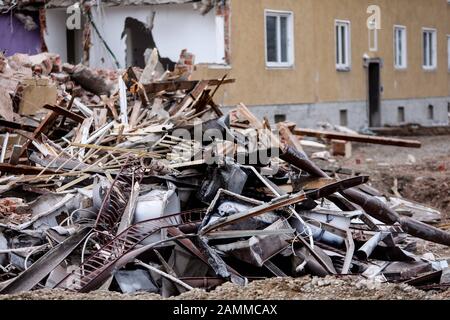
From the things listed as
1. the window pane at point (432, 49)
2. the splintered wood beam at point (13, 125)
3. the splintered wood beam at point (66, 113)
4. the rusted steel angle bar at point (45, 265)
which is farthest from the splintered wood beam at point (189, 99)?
the window pane at point (432, 49)

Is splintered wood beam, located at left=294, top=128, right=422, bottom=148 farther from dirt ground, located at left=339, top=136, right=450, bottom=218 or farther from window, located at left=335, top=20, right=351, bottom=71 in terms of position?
window, located at left=335, top=20, right=351, bottom=71

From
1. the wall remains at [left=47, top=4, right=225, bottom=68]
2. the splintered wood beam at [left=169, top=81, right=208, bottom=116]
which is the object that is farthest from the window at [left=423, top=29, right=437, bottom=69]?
the splintered wood beam at [left=169, top=81, right=208, bottom=116]

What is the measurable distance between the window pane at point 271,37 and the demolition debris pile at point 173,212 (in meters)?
10.8

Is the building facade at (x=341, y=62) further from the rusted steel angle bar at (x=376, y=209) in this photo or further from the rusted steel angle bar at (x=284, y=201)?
the rusted steel angle bar at (x=284, y=201)

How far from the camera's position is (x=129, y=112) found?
38.0 ft

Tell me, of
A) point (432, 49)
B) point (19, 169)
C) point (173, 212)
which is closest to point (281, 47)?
point (432, 49)

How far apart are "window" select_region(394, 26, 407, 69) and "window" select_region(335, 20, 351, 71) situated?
3625mm

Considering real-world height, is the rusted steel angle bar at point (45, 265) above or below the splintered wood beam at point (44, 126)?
below

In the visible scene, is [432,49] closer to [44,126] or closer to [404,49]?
[404,49]

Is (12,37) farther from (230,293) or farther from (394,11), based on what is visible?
(230,293)

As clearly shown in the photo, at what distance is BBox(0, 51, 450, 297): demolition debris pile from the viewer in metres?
7.66

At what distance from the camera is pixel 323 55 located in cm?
2408

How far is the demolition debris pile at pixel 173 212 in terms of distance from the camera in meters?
7.66
